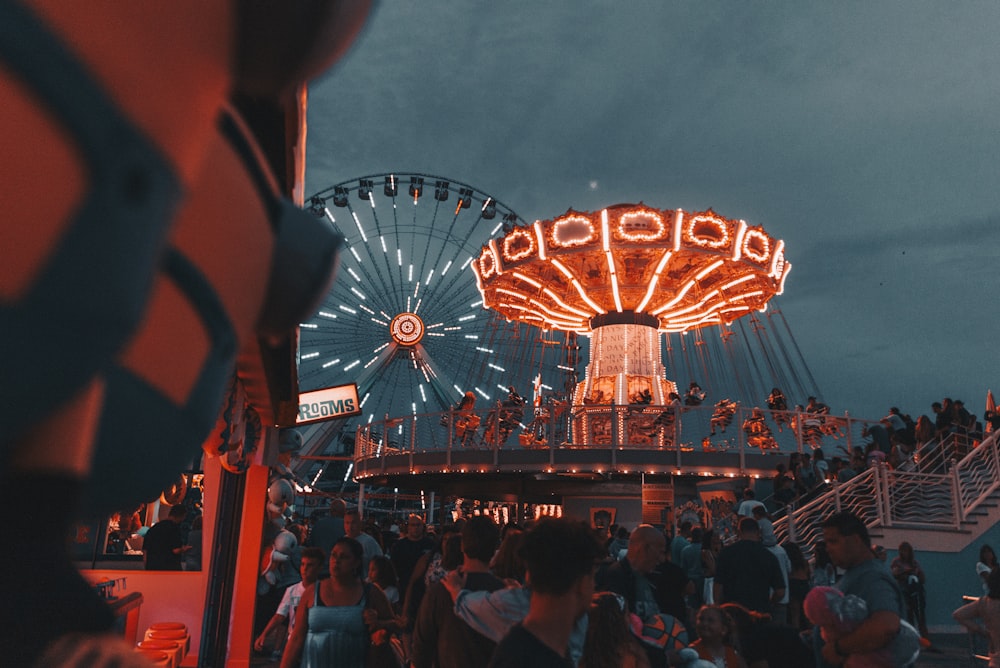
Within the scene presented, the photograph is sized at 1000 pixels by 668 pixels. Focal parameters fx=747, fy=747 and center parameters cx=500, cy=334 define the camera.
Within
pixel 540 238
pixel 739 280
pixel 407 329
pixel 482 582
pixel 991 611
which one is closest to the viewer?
pixel 482 582

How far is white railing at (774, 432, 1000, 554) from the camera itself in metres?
12.6

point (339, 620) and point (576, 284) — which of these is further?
point (576, 284)

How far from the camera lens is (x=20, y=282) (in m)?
0.54

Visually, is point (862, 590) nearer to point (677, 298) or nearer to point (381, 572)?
point (381, 572)

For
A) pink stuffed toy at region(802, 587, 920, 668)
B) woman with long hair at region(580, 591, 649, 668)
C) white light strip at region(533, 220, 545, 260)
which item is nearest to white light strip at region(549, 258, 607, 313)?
white light strip at region(533, 220, 545, 260)

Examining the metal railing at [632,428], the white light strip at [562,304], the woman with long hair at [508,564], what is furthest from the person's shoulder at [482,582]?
the white light strip at [562,304]

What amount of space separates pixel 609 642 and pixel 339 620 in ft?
5.95

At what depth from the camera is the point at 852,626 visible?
3.16 m

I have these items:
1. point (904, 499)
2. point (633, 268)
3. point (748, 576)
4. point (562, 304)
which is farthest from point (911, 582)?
point (562, 304)

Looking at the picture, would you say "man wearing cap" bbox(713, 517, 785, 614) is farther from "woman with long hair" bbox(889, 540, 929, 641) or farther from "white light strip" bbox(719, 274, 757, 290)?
"white light strip" bbox(719, 274, 757, 290)

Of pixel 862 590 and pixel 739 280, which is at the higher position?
pixel 739 280

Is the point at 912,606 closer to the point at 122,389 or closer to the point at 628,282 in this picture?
the point at 122,389

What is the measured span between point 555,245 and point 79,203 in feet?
68.7

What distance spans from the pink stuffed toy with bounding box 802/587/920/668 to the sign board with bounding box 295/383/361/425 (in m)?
7.21
